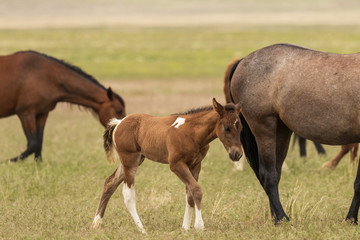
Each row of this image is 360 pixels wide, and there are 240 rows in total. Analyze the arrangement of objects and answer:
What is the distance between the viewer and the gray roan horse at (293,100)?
695cm

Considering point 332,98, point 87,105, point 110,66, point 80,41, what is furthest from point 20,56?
point 80,41

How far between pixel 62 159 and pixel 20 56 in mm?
1831

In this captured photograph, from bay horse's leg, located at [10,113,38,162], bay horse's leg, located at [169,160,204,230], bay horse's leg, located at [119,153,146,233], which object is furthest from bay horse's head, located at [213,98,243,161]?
bay horse's leg, located at [10,113,38,162]

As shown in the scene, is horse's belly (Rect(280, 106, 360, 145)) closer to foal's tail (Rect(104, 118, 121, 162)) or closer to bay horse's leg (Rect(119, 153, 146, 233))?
bay horse's leg (Rect(119, 153, 146, 233))

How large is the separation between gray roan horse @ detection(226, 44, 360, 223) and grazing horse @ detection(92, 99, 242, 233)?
0.48 meters

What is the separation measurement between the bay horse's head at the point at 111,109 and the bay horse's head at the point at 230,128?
525 centimetres

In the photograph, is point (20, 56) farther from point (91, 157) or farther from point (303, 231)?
A: point (303, 231)

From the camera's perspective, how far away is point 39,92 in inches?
442

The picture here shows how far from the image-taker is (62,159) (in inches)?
458

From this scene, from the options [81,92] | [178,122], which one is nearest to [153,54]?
[81,92]

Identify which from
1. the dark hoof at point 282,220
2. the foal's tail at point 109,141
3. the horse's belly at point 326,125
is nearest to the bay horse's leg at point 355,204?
the horse's belly at point 326,125

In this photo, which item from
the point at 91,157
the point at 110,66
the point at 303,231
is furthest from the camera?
the point at 110,66

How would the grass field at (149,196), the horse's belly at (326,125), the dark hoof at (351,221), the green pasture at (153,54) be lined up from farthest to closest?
the green pasture at (153,54) < the dark hoof at (351,221) < the horse's belly at (326,125) < the grass field at (149,196)

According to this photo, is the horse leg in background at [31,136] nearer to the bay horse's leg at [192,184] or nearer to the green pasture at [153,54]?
the bay horse's leg at [192,184]
